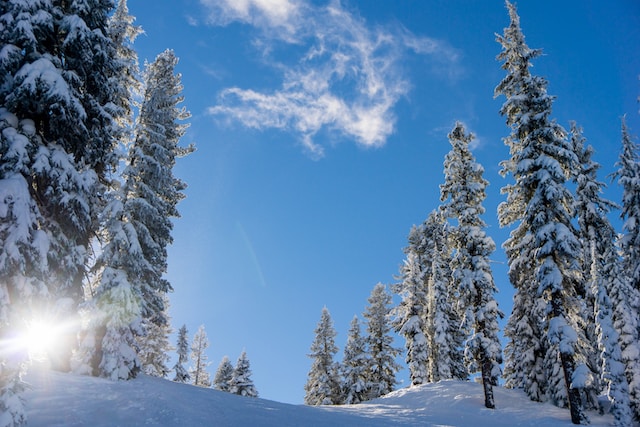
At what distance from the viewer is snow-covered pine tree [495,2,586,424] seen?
21547 mm

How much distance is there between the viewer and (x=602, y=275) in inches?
911

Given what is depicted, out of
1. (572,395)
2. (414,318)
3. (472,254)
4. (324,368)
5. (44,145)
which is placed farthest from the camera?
(324,368)

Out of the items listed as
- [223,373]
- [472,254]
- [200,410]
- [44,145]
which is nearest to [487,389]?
[472,254]

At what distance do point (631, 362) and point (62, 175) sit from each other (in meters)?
25.9

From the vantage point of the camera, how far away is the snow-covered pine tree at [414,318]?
35.2 meters

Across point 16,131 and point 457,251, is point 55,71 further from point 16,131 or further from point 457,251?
point 457,251

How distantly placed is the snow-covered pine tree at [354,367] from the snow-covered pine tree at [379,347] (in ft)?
2.02

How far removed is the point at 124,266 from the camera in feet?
62.8

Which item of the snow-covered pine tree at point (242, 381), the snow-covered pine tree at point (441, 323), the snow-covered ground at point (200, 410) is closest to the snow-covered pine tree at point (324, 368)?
the snow-covered pine tree at point (242, 381)

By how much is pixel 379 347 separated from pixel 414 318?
6.81 meters

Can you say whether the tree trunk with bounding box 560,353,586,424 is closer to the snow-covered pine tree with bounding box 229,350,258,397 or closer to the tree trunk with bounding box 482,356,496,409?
the tree trunk with bounding box 482,356,496,409

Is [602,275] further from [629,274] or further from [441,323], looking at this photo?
[441,323]

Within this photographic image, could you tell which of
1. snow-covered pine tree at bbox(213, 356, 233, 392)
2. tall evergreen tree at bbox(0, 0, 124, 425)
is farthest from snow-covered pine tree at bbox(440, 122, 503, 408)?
snow-covered pine tree at bbox(213, 356, 233, 392)

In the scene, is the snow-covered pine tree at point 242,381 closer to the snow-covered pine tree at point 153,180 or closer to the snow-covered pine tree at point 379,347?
the snow-covered pine tree at point 379,347
